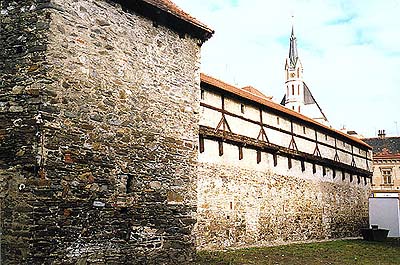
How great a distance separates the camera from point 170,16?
9.28 m

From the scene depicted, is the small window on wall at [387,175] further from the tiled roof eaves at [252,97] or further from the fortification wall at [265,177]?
the fortification wall at [265,177]

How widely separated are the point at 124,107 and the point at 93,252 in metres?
2.79

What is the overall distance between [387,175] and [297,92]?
21348 mm

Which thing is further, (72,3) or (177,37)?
(177,37)

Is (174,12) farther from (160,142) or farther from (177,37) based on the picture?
(160,142)

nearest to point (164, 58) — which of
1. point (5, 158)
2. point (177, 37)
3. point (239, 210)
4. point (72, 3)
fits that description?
point (177, 37)

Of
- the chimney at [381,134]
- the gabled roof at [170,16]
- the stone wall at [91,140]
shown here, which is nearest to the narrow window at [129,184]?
the stone wall at [91,140]

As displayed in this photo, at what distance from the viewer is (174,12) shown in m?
9.16

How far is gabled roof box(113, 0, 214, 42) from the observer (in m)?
Answer: 8.56

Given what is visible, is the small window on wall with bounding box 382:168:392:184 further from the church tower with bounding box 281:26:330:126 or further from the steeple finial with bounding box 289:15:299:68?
the steeple finial with bounding box 289:15:299:68

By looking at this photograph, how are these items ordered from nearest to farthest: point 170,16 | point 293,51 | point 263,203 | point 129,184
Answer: point 129,184, point 170,16, point 263,203, point 293,51

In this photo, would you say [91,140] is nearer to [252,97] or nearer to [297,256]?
[297,256]

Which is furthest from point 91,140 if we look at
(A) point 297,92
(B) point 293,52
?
(B) point 293,52

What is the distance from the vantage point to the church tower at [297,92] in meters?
53.1
